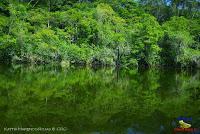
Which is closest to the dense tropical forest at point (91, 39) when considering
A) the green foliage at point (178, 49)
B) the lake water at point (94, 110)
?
the green foliage at point (178, 49)

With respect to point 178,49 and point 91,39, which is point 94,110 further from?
point 91,39

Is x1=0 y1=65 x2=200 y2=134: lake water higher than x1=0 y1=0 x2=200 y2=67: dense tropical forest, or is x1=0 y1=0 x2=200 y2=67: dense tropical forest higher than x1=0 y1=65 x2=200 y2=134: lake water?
x1=0 y1=0 x2=200 y2=67: dense tropical forest

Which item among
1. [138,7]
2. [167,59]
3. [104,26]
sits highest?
[138,7]

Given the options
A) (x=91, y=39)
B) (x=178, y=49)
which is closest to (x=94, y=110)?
(x=178, y=49)

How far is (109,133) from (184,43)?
141 ft

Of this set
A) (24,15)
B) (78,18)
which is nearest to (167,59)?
(78,18)

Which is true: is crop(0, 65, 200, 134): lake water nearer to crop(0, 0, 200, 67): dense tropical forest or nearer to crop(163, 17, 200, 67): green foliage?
crop(0, 0, 200, 67): dense tropical forest

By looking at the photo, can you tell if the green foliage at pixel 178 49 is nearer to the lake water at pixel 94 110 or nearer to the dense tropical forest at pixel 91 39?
the dense tropical forest at pixel 91 39

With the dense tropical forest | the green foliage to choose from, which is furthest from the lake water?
the green foliage

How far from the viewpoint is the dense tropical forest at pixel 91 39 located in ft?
158

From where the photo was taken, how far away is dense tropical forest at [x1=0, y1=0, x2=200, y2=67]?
4819 cm

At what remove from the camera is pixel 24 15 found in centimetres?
5556

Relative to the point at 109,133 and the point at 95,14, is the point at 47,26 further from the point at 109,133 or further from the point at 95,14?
the point at 109,133

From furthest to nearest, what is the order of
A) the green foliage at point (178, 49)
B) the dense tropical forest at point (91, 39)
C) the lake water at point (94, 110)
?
the green foliage at point (178, 49), the dense tropical forest at point (91, 39), the lake water at point (94, 110)
